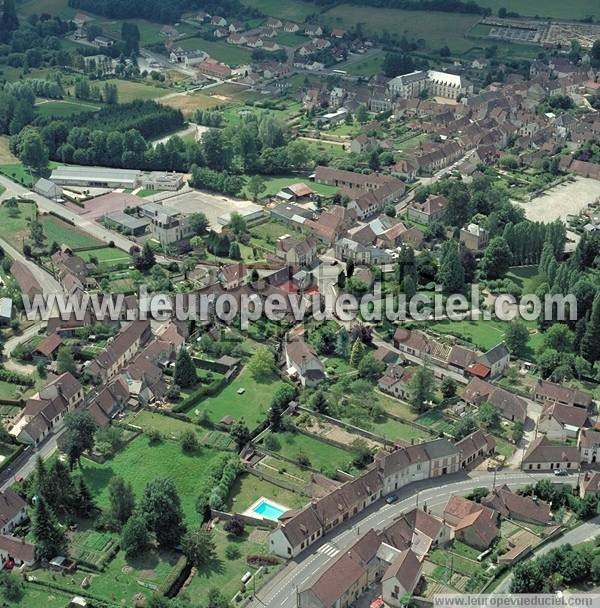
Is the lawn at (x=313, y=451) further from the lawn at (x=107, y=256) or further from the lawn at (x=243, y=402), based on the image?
the lawn at (x=107, y=256)

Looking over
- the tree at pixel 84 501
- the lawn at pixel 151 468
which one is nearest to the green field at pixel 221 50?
the lawn at pixel 151 468

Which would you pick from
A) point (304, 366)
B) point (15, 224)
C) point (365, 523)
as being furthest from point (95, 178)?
point (365, 523)

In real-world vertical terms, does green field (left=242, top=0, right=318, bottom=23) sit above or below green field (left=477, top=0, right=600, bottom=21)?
below

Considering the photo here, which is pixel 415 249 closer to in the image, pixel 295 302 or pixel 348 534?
pixel 295 302

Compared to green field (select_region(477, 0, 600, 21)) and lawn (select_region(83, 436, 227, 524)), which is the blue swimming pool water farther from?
green field (select_region(477, 0, 600, 21))

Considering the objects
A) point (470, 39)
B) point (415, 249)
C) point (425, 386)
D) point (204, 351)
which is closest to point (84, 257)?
point (204, 351)

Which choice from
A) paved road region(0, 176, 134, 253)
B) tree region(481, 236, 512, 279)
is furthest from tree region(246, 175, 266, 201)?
tree region(481, 236, 512, 279)
